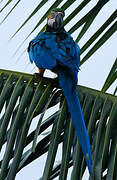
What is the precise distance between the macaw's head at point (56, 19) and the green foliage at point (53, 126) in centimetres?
43

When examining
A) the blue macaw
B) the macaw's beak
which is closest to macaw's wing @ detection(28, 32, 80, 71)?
the blue macaw

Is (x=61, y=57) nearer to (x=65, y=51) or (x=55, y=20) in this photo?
(x=65, y=51)

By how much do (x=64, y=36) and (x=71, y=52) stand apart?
18 centimetres

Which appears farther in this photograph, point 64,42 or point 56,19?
point 56,19

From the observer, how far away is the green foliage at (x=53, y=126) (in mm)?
1525

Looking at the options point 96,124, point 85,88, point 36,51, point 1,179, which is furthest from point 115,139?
point 36,51

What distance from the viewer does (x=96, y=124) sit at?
1716mm

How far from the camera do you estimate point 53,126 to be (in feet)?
5.57

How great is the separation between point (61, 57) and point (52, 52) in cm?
8

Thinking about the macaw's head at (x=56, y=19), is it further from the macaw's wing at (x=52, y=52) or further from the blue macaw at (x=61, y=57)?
the macaw's wing at (x=52, y=52)

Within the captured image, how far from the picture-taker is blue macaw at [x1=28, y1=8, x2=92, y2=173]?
1.69 m

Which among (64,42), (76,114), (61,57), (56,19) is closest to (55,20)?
(56,19)

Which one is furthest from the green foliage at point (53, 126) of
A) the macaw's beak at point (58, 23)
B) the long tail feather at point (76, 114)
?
the macaw's beak at point (58, 23)

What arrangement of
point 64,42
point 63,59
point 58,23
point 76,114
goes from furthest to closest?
point 58,23 < point 64,42 < point 63,59 < point 76,114
